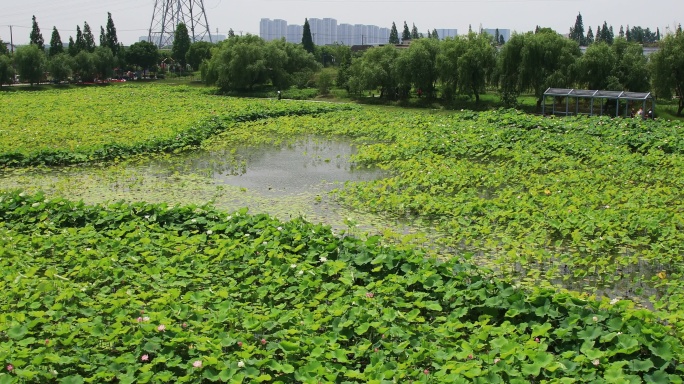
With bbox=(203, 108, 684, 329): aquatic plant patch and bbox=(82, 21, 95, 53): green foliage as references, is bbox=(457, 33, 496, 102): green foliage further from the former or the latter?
bbox=(82, 21, 95, 53): green foliage

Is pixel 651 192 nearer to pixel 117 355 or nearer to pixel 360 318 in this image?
pixel 360 318

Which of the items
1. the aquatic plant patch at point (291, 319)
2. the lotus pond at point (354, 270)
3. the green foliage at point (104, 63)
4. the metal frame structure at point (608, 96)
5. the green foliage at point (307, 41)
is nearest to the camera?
the aquatic plant patch at point (291, 319)

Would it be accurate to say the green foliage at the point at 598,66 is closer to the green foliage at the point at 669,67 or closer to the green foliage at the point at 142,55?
the green foliage at the point at 669,67

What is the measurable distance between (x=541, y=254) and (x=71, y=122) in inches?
609

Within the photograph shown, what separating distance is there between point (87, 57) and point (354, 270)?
42132mm

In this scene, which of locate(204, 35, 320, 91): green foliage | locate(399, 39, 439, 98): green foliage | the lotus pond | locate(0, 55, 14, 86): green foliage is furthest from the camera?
locate(0, 55, 14, 86): green foliage

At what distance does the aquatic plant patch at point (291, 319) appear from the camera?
421cm

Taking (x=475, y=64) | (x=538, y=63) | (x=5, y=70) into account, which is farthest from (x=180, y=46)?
(x=538, y=63)

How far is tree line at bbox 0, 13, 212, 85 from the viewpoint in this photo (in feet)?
130

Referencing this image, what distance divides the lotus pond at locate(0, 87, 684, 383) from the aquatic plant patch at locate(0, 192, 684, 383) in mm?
20

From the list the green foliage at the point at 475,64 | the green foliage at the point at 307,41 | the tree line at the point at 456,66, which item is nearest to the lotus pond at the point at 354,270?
the tree line at the point at 456,66

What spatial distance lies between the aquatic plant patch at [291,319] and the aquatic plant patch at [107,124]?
6452 millimetres

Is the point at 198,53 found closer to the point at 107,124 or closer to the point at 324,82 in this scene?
the point at 324,82

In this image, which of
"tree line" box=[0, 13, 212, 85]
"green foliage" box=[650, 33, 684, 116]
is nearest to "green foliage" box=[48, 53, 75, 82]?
"tree line" box=[0, 13, 212, 85]
